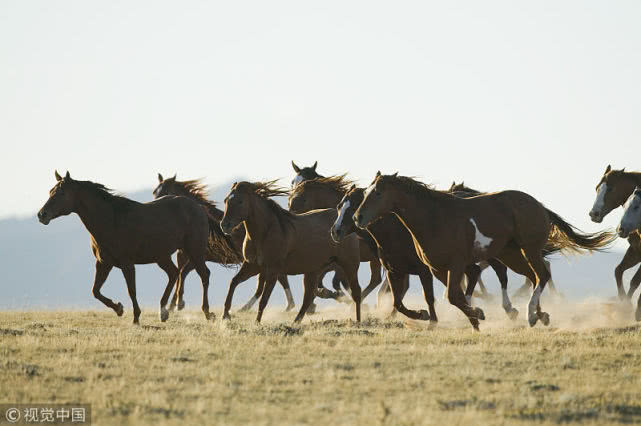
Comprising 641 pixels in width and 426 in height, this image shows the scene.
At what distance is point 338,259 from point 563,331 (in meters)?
4.41

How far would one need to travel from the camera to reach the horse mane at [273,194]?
1717 cm

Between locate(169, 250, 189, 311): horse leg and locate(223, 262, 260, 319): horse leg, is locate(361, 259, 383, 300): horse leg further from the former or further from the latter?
locate(223, 262, 260, 319): horse leg

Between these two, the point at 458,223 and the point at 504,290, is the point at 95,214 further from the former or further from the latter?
the point at 504,290

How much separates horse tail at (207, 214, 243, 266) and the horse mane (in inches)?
111

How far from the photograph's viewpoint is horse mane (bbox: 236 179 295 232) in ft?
56.3

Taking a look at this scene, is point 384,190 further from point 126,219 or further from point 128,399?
point 128,399

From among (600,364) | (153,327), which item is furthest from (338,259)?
(600,364)

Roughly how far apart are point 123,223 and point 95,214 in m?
0.48

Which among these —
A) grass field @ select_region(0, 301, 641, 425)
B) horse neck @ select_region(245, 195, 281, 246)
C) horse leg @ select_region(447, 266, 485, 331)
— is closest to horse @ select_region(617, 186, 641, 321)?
grass field @ select_region(0, 301, 641, 425)

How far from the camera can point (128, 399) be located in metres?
9.77

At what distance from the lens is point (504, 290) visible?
727 inches

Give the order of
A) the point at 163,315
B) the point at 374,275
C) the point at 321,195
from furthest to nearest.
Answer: the point at 374,275, the point at 321,195, the point at 163,315

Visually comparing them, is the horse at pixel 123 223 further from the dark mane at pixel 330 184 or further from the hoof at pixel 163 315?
the dark mane at pixel 330 184

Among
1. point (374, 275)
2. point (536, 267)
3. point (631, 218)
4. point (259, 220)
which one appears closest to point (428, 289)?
point (536, 267)
